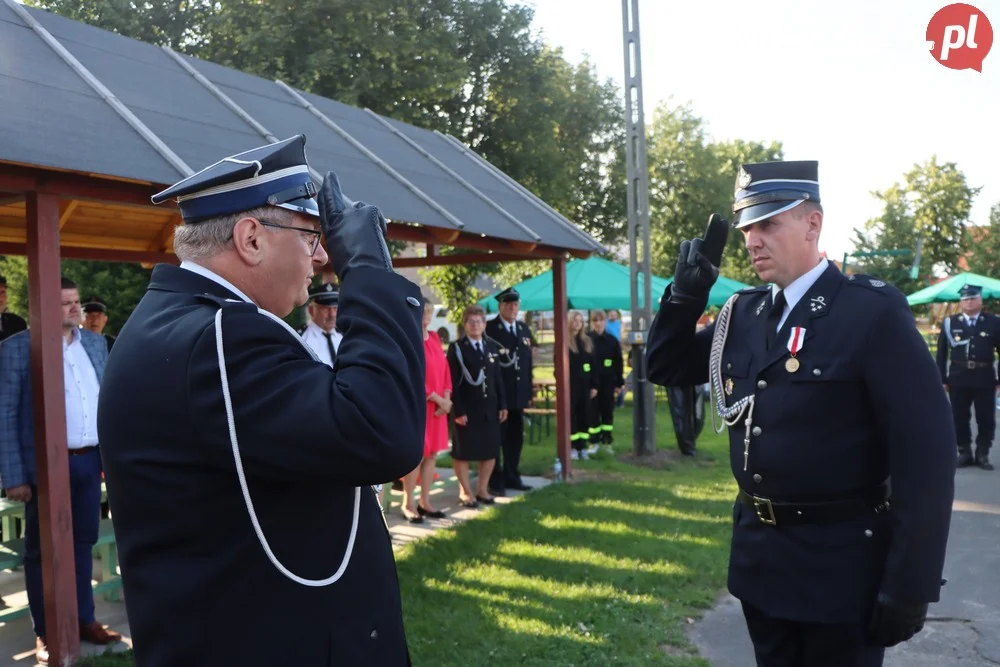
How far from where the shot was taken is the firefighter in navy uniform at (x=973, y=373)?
10.1m

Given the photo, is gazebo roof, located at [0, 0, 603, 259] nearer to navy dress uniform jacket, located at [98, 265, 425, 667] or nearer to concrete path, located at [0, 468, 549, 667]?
navy dress uniform jacket, located at [98, 265, 425, 667]

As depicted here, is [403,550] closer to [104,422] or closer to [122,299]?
[104,422]

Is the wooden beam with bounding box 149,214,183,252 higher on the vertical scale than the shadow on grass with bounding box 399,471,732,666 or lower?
higher

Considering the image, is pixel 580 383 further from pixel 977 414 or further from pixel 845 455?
pixel 845 455

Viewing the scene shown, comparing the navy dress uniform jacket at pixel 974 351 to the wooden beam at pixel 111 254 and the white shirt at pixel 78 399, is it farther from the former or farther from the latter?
the white shirt at pixel 78 399

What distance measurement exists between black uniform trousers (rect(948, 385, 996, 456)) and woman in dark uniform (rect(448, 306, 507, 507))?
19.5 ft

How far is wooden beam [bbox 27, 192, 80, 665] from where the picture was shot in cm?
428

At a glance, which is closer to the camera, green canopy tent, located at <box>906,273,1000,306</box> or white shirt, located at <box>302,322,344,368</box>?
white shirt, located at <box>302,322,344,368</box>

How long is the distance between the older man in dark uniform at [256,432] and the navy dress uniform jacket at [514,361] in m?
7.46

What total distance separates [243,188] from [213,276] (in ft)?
0.61

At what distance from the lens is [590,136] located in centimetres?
2695

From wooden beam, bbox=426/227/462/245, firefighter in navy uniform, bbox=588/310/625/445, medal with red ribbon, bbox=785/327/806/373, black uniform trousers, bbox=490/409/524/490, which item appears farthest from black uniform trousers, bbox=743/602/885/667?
firefighter in navy uniform, bbox=588/310/625/445

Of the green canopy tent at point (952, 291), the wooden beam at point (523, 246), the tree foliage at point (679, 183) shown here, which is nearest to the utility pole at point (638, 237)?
the wooden beam at point (523, 246)

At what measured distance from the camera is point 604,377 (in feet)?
41.4
